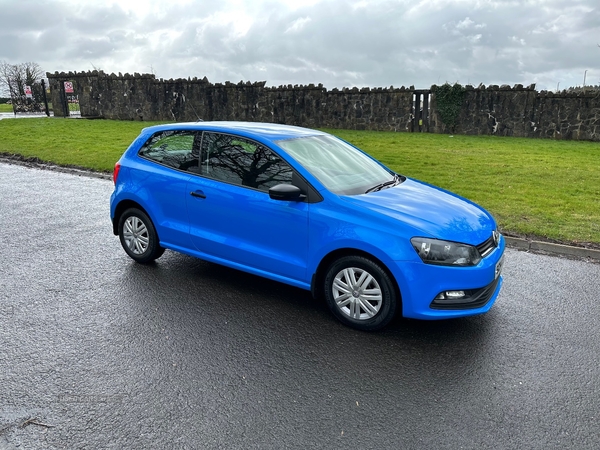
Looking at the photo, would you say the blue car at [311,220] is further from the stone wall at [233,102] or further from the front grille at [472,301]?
the stone wall at [233,102]

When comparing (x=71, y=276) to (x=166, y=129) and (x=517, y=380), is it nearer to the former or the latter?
(x=166, y=129)

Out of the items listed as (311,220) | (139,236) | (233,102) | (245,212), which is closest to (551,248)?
(311,220)

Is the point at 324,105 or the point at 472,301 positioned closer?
the point at 472,301

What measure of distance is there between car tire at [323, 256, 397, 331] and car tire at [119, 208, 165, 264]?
2.32 meters

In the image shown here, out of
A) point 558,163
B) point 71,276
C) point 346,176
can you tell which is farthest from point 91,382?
point 558,163

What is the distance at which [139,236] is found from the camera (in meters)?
5.71

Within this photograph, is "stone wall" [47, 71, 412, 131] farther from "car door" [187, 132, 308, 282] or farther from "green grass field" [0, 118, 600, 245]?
"car door" [187, 132, 308, 282]

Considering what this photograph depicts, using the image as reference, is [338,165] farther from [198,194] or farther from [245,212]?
[198,194]

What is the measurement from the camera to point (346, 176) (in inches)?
192

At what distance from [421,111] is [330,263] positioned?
76.0 ft

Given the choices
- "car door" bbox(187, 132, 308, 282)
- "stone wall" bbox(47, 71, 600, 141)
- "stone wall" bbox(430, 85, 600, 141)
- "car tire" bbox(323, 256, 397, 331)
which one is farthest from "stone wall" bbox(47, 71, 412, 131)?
"car tire" bbox(323, 256, 397, 331)

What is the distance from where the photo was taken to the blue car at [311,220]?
13.1ft

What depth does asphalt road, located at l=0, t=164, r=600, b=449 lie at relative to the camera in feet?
9.85

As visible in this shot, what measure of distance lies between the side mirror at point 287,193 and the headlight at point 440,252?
1.08m
